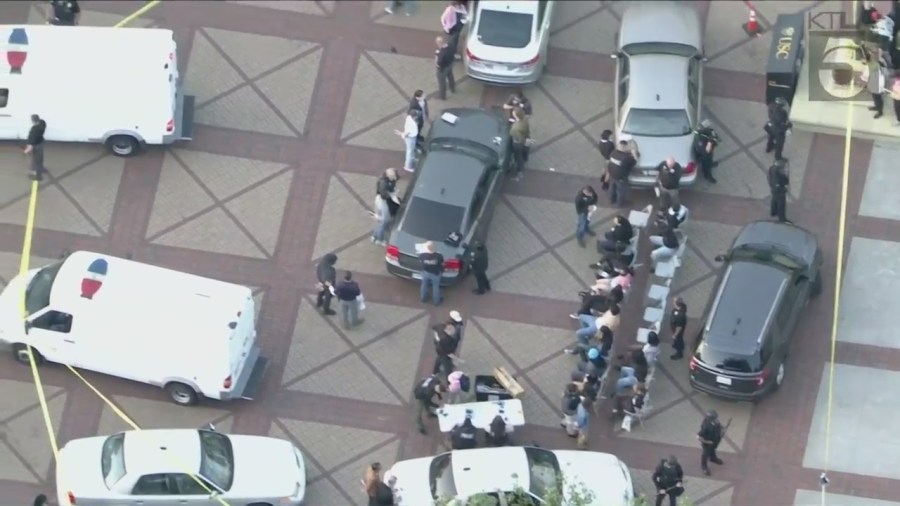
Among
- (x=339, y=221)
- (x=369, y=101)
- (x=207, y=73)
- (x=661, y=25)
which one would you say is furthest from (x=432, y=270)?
(x=661, y=25)

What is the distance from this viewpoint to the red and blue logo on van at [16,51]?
41.4 m

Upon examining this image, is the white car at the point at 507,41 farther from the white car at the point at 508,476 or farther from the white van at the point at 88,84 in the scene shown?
the white car at the point at 508,476

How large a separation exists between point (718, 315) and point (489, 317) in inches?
180

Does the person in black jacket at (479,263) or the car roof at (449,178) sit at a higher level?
the car roof at (449,178)

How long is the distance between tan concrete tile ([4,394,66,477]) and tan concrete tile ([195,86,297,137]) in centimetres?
719

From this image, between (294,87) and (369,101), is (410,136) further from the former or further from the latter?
(294,87)

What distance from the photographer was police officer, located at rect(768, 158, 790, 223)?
134 feet

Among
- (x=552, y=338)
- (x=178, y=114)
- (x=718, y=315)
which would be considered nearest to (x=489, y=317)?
(x=552, y=338)

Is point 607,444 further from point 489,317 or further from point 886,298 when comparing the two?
point 886,298

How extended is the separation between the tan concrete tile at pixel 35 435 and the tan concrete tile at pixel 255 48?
880 centimetres

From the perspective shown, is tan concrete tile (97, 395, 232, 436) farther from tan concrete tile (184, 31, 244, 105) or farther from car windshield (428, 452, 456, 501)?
tan concrete tile (184, 31, 244, 105)

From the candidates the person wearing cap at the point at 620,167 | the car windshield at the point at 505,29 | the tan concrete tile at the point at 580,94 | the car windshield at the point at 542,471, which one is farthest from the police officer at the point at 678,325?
the car windshield at the point at 505,29

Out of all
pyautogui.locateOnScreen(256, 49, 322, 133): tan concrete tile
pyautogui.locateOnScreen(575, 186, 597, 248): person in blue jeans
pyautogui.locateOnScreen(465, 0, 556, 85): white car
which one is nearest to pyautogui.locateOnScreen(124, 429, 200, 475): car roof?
pyautogui.locateOnScreen(256, 49, 322, 133): tan concrete tile

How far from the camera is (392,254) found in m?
40.2
